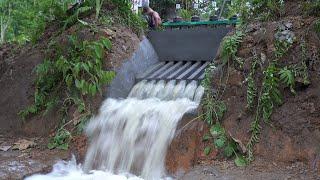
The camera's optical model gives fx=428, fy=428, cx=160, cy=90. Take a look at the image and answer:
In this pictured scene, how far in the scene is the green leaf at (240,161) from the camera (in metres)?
4.35

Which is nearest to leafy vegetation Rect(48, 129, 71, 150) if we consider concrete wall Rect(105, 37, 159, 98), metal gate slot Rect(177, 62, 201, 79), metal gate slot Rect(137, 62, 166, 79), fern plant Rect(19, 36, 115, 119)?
fern plant Rect(19, 36, 115, 119)

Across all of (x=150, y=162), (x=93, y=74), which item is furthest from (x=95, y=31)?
(x=150, y=162)

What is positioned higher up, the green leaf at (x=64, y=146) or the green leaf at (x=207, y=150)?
the green leaf at (x=207, y=150)

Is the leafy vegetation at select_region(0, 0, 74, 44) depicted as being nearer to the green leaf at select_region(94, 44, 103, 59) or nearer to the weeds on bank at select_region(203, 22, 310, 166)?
the green leaf at select_region(94, 44, 103, 59)

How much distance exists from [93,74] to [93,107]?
52 centimetres

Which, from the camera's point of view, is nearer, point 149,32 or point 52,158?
point 52,158

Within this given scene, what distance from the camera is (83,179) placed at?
4.80 meters

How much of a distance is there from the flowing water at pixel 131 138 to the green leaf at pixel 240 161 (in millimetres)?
828

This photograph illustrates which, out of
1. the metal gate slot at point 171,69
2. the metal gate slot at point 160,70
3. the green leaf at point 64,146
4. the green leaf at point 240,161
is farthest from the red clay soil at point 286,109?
the green leaf at point 64,146

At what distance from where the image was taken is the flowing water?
16.0ft

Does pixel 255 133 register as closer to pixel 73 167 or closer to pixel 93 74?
pixel 73 167

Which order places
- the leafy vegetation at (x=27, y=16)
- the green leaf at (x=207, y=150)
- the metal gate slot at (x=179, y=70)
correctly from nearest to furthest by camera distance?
the green leaf at (x=207, y=150)
the metal gate slot at (x=179, y=70)
the leafy vegetation at (x=27, y=16)

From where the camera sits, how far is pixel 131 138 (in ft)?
17.0

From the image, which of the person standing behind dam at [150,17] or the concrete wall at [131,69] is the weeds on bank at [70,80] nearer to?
the concrete wall at [131,69]
